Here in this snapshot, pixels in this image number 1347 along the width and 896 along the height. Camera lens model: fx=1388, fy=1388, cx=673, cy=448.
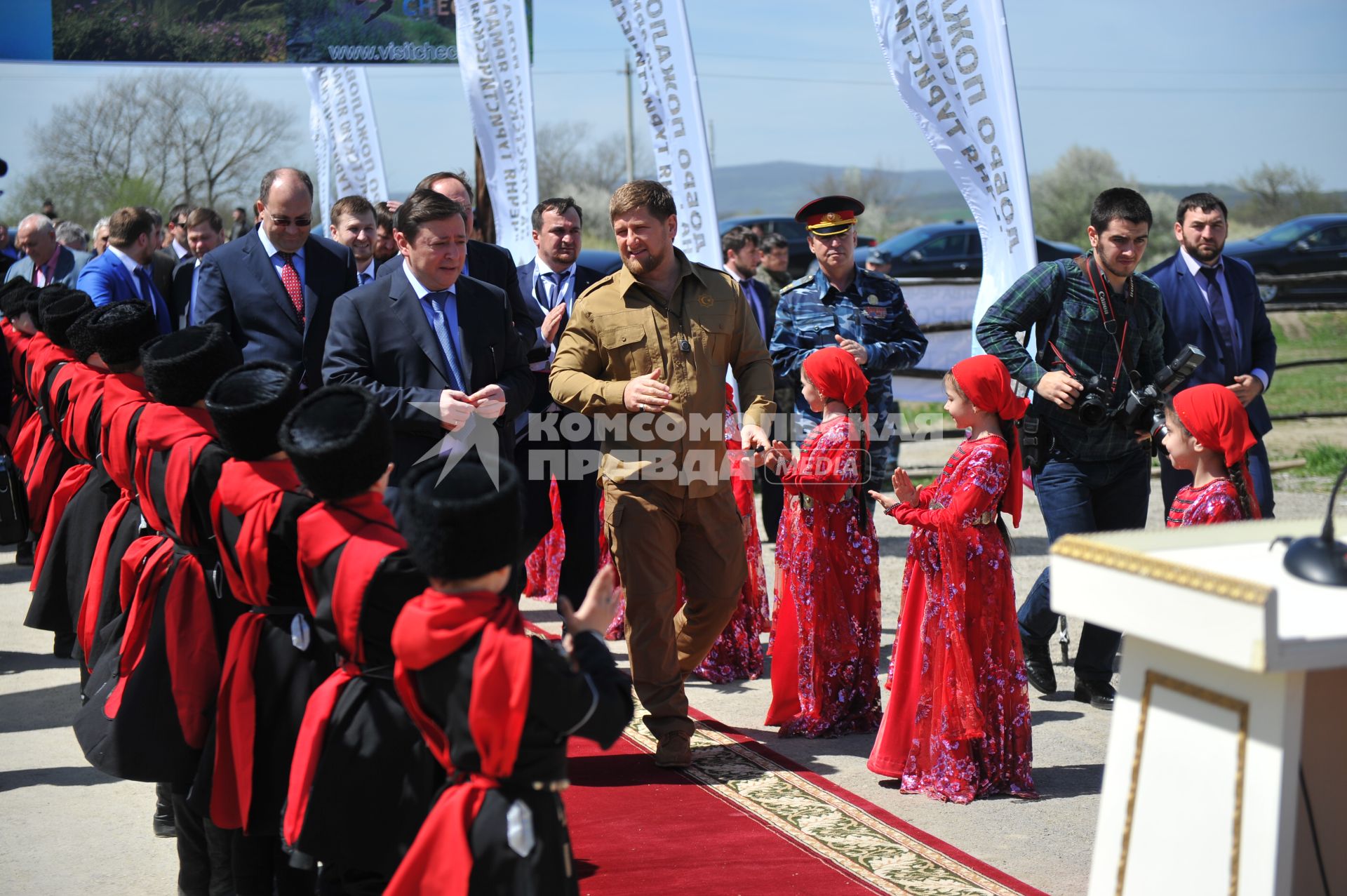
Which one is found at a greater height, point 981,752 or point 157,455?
point 157,455

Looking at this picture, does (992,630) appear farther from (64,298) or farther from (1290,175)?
(1290,175)

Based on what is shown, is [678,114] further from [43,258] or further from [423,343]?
[43,258]

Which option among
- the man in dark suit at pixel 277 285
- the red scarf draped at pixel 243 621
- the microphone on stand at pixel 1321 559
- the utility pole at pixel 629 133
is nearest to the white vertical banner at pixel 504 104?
the man in dark suit at pixel 277 285

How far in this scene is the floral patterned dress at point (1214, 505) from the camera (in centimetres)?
445

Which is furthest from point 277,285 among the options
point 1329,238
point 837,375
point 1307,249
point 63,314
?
point 1329,238

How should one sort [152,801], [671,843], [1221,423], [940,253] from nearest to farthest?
1. [671,843]
2. [1221,423]
3. [152,801]
4. [940,253]

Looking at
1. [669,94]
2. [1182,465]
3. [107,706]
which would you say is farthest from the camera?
[669,94]

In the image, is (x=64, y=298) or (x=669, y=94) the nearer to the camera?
(x=64, y=298)

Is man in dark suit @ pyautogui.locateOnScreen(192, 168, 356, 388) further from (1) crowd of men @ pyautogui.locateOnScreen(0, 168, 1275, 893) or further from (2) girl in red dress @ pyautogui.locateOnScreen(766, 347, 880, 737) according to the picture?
(2) girl in red dress @ pyautogui.locateOnScreen(766, 347, 880, 737)

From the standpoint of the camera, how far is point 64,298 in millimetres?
6559

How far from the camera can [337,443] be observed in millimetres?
2980

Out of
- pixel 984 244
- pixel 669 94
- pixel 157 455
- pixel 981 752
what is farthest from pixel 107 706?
pixel 669 94

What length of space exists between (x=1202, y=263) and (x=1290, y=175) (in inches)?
2042

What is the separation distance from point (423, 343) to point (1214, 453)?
2.71 m
